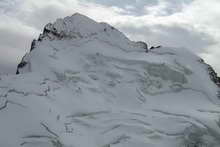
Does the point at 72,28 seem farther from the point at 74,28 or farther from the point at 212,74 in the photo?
the point at 212,74

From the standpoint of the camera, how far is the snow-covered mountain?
86.1 feet

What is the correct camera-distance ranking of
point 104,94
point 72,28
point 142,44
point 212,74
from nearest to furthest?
point 104,94
point 212,74
point 142,44
point 72,28

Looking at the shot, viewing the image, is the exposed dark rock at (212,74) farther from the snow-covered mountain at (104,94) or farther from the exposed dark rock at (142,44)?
the exposed dark rock at (142,44)

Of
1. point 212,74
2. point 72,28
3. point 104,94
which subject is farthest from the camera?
point 72,28

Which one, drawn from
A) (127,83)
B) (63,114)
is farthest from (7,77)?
(127,83)

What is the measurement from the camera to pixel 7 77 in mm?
29781

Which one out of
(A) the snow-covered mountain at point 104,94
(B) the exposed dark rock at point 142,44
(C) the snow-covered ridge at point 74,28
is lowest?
(A) the snow-covered mountain at point 104,94

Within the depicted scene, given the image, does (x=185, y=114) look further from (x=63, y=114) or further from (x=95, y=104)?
(x=63, y=114)

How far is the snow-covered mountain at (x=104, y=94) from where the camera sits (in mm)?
26234

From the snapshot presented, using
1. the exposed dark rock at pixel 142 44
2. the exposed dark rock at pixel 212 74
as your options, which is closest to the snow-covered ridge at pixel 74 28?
the exposed dark rock at pixel 142 44

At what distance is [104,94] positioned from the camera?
31.7m

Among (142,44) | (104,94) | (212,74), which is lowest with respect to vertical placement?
(104,94)

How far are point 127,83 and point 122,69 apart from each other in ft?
6.16

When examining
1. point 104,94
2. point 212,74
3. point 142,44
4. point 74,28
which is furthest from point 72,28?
point 212,74
